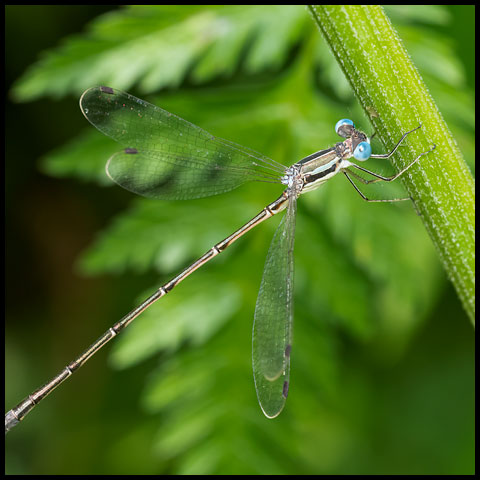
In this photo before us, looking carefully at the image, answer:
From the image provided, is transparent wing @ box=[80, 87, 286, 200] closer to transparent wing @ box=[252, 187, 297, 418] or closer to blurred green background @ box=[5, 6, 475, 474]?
blurred green background @ box=[5, 6, 475, 474]

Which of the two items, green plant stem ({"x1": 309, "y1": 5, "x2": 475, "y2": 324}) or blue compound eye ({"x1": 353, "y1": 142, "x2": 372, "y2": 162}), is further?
blue compound eye ({"x1": 353, "y1": 142, "x2": 372, "y2": 162})

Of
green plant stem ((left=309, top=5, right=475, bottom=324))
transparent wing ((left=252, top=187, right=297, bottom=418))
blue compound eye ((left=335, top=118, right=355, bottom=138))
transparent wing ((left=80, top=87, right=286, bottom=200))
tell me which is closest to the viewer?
green plant stem ((left=309, top=5, right=475, bottom=324))

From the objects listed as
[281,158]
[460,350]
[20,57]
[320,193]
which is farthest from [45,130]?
[460,350]

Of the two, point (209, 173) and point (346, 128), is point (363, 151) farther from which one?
point (209, 173)

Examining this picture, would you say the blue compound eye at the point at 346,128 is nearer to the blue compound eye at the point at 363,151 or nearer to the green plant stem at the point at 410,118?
the blue compound eye at the point at 363,151

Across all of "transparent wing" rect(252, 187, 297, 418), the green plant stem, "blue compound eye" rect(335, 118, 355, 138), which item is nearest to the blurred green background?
"blue compound eye" rect(335, 118, 355, 138)

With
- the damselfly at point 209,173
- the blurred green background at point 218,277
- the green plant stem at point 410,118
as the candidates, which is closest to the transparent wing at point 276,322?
the damselfly at point 209,173

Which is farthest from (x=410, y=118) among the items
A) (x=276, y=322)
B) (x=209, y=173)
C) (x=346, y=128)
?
(x=209, y=173)
